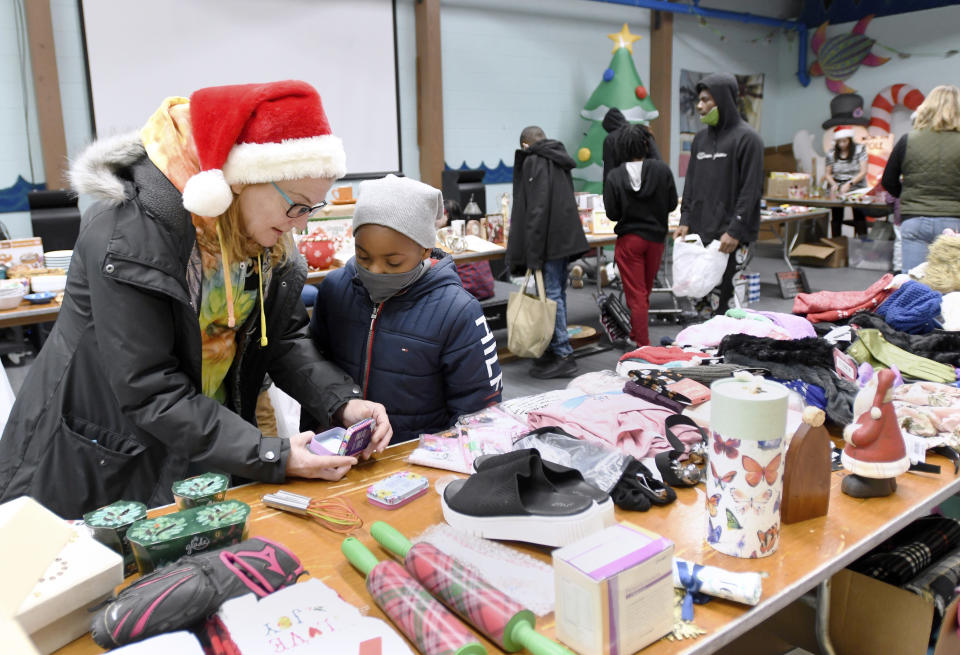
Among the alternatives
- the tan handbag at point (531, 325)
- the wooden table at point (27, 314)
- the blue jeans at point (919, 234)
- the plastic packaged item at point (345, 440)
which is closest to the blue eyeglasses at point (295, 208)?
the plastic packaged item at point (345, 440)

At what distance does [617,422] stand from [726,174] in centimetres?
399

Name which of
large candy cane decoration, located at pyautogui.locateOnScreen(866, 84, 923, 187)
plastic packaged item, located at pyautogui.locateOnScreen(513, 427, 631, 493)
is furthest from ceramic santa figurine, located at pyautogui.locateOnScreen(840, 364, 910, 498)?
large candy cane decoration, located at pyautogui.locateOnScreen(866, 84, 923, 187)

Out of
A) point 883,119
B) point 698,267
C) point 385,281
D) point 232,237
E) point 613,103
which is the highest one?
point 613,103

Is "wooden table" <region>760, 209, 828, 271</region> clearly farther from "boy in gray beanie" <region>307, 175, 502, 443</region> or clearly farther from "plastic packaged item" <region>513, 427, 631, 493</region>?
"plastic packaged item" <region>513, 427, 631, 493</region>

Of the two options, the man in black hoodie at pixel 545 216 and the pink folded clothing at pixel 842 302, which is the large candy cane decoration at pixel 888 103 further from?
the pink folded clothing at pixel 842 302

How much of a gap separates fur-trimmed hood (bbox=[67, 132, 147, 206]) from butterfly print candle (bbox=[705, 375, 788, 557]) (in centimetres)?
107

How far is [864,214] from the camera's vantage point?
8.89 m

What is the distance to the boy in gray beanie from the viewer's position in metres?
1.75

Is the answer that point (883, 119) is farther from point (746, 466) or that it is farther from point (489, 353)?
point (746, 466)

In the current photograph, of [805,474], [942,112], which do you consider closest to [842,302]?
[805,474]

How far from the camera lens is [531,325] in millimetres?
4492

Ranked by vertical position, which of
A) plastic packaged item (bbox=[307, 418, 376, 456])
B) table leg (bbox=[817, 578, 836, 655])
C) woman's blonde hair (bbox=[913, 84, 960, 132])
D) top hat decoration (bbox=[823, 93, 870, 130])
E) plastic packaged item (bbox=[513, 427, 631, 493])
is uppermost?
top hat decoration (bbox=[823, 93, 870, 130])

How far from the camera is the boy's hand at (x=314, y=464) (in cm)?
138

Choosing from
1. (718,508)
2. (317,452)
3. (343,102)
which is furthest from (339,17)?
(718,508)
